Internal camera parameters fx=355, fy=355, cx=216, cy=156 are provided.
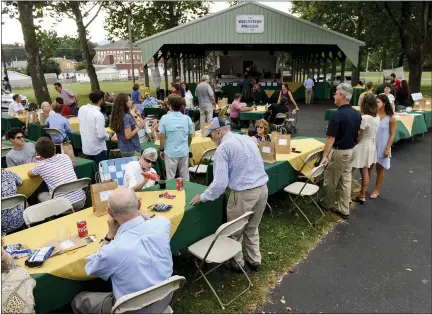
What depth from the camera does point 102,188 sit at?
326 centimetres

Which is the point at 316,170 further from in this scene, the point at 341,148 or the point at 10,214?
→ the point at 10,214

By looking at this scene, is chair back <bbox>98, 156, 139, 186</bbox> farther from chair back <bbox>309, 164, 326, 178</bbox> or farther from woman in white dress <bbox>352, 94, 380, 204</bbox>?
woman in white dress <bbox>352, 94, 380, 204</bbox>

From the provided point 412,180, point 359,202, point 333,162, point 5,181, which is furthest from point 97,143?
point 412,180

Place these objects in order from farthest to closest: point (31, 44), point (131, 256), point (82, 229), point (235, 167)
→ point (31, 44), point (235, 167), point (82, 229), point (131, 256)

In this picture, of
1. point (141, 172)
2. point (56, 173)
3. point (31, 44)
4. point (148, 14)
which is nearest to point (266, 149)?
point (141, 172)

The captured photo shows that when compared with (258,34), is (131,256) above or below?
below

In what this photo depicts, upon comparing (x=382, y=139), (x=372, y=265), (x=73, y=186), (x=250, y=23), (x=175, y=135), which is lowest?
(x=372, y=265)

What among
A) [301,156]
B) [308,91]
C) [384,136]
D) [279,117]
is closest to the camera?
[301,156]

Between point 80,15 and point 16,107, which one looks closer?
point 16,107

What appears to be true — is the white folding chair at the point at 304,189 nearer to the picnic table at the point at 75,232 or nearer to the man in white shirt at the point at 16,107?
the picnic table at the point at 75,232

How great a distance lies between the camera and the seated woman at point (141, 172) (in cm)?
382

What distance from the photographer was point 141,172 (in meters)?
3.91

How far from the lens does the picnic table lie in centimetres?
242

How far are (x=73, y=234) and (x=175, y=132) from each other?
2.17m
